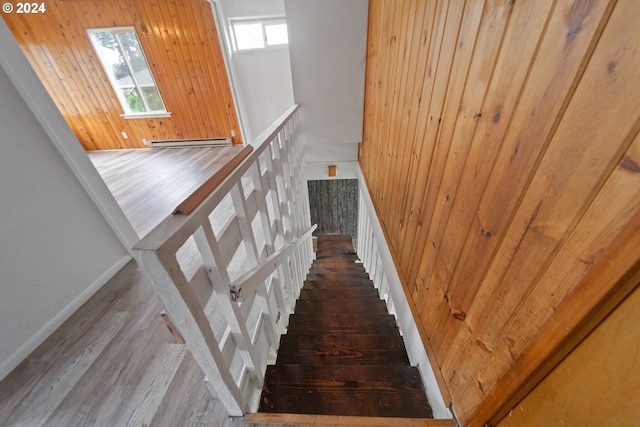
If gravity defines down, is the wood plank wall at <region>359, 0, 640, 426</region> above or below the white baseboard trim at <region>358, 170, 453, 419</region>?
above

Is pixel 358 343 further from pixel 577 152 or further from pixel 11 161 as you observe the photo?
pixel 11 161

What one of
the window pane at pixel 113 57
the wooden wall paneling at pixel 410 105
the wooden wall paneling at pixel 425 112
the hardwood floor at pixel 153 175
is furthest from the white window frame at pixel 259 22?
the wooden wall paneling at pixel 425 112

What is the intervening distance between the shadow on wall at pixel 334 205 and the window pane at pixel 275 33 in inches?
94.6

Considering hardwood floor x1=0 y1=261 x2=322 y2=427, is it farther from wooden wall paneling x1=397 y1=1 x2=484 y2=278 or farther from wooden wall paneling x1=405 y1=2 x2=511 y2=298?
wooden wall paneling x1=397 y1=1 x2=484 y2=278

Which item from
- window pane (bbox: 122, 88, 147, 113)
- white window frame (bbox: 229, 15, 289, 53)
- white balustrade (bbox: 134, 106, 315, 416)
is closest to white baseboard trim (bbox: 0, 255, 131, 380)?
white balustrade (bbox: 134, 106, 315, 416)

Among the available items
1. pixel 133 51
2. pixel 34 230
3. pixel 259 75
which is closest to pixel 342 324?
pixel 34 230

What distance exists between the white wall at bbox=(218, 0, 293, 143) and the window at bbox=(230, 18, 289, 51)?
8cm

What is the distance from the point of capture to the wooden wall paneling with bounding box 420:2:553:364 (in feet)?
1.61

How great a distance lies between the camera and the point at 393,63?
150 cm

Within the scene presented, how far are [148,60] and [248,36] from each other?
2.38m

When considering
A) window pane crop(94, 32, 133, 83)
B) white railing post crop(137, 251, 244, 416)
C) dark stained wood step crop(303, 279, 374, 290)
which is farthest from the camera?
window pane crop(94, 32, 133, 83)

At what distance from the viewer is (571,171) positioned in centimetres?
41

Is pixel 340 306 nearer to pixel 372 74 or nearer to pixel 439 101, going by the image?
pixel 439 101

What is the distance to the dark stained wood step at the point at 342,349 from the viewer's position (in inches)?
53.4
